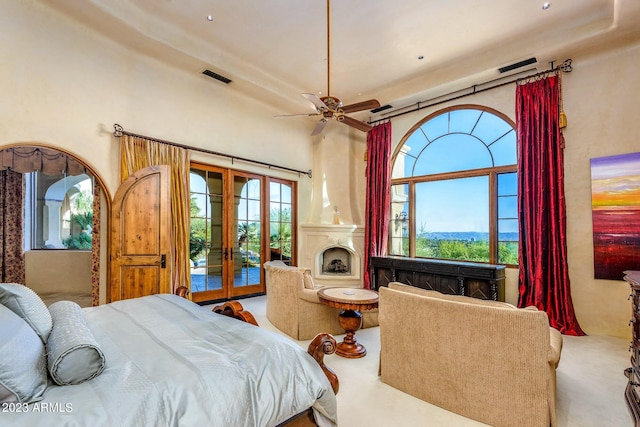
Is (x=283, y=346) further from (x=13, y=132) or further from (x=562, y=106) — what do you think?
(x=562, y=106)

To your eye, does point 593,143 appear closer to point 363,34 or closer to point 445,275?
point 445,275

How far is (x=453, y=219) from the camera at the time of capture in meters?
5.48

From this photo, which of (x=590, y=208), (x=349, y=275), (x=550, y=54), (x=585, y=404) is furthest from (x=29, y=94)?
(x=590, y=208)

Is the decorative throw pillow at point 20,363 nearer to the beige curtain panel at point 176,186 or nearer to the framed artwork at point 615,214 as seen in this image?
the beige curtain panel at point 176,186

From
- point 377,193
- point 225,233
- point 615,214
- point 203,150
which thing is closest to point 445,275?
point 377,193

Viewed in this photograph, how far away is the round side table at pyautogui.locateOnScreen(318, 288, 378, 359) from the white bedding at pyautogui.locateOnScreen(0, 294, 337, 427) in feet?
4.67

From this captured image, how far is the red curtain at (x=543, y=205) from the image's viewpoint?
4098 millimetres

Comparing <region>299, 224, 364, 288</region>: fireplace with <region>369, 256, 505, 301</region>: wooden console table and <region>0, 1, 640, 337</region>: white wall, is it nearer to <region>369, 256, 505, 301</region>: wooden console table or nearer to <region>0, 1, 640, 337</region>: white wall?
<region>369, 256, 505, 301</region>: wooden console table

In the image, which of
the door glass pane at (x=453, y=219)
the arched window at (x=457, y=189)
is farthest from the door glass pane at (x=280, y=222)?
the door glass pane at (x=453, y=219)

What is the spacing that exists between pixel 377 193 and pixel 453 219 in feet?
4.99

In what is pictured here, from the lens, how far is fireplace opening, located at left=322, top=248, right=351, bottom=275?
21.7 feet

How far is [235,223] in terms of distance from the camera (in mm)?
5523

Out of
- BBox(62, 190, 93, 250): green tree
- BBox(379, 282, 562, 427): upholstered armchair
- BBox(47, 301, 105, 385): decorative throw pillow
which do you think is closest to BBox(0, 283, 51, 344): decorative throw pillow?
BBox(47, 301, 105, 385): decorative throw pillow

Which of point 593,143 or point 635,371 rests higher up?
point 593,143
